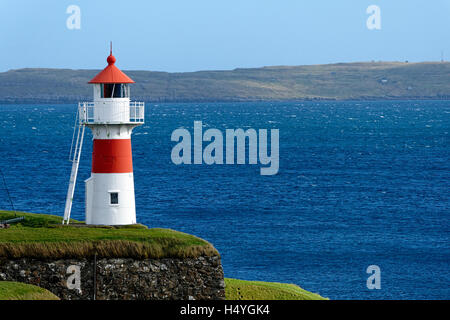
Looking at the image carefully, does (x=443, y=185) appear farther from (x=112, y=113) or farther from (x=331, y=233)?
(x=112, y=113)

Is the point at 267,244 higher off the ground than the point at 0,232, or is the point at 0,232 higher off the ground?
the point at 0,232

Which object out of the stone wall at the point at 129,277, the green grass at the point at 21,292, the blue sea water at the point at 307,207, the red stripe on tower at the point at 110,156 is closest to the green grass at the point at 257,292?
the stone wall at the point at 129,277

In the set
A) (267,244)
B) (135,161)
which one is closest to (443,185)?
(267,244)

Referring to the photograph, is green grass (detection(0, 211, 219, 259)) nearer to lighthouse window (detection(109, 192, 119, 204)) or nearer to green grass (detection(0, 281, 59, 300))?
green grass (detection(0, 281, 59, 300))

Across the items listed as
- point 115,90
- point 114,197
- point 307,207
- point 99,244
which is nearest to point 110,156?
point 114,197

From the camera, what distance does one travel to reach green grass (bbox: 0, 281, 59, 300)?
997 inches

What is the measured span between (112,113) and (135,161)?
83.8 m

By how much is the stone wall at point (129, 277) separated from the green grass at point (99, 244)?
0.22 metres

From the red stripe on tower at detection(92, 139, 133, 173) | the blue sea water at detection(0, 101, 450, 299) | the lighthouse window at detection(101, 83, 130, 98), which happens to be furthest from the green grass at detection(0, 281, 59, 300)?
the blue sea water at detection(0, 101, 450, 299)

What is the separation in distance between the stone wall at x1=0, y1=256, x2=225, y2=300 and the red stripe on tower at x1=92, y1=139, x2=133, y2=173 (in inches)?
203

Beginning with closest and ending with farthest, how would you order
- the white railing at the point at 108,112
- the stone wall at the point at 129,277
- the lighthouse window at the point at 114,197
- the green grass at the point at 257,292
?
the stone wall at the point at 129,277
the white railing at the point at 108,112
the lighthouse window at the point at 114,197
the green grass at the point at 257,292

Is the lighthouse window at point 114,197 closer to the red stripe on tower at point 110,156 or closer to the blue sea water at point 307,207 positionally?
the red stripe on tower at point 110,156

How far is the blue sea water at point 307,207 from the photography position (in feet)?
168
